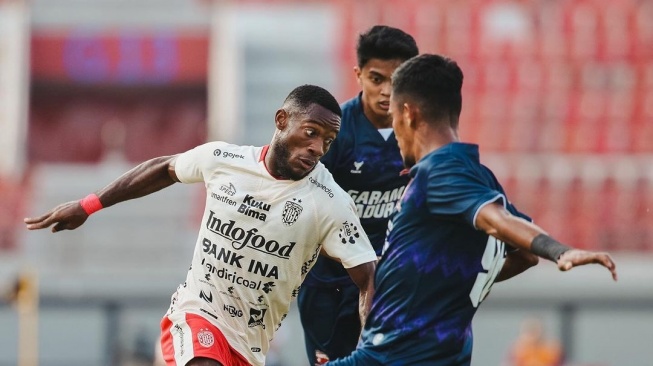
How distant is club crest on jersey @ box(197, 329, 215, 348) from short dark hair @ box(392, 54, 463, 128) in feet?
5.46

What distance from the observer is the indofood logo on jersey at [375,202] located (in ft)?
22.6

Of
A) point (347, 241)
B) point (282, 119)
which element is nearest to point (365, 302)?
point (347, 241)

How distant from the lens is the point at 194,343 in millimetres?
6168

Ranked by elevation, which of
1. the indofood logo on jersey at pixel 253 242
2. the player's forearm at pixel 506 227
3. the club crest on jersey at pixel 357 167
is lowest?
the indofood logo on jersey at pixel 253 242

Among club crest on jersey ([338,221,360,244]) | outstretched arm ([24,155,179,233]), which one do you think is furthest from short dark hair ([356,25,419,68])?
outstretched arm ([24,155,179,233])

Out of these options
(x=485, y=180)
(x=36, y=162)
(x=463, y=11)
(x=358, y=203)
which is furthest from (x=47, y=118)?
(x=485, y=180)

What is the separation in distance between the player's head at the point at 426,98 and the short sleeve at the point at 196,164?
4.42ft

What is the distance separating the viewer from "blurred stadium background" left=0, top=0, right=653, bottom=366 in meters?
16.9

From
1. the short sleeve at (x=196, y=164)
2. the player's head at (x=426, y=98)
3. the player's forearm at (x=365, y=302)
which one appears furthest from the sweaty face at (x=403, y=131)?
the short sleeve at (x=196, y=164)

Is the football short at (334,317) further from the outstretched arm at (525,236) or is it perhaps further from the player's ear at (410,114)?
the outstretched arm at (525,236)

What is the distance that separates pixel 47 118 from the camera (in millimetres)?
26109

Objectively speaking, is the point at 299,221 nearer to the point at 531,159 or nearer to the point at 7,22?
the point at 531,159

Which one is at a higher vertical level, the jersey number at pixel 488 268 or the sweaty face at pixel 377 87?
the sweaty face at pixel 377 87

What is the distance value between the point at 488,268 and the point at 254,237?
1.35 metres
